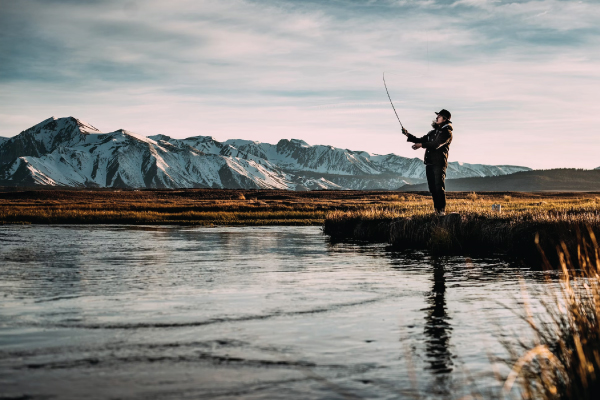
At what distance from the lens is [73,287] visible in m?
14.0

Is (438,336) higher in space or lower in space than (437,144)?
lower

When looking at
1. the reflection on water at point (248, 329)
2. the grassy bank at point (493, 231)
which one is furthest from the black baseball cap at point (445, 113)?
the reflection on water at point (248, 329)

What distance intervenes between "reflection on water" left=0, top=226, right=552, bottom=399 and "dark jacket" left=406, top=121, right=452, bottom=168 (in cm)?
406

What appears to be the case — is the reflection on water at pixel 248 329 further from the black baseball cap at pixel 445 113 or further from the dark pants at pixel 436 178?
the black baseball cap at pixel 445 113

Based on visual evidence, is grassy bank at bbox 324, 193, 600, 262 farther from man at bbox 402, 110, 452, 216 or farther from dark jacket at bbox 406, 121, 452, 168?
dark jacket at bbox 406, 121, 452, 168

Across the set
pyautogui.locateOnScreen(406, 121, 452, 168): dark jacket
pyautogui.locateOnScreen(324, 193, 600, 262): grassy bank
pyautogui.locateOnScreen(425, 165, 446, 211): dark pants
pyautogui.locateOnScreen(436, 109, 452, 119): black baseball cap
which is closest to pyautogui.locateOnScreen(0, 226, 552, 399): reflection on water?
pyautogui.locateOnScreen(324, 193, 600, 262): grassy bank

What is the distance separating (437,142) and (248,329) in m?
12.9

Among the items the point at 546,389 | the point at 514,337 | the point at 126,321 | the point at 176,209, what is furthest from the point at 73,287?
the point at 176,209

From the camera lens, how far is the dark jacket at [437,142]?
2084 centimetres

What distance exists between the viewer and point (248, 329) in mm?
9719

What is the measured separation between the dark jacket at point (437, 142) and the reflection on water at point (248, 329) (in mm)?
4065

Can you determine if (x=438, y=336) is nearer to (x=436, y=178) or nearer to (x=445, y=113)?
(x=436, y=178)

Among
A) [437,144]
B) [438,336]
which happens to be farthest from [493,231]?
[438,336]

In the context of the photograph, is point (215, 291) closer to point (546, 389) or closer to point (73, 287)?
point (73, 287)
